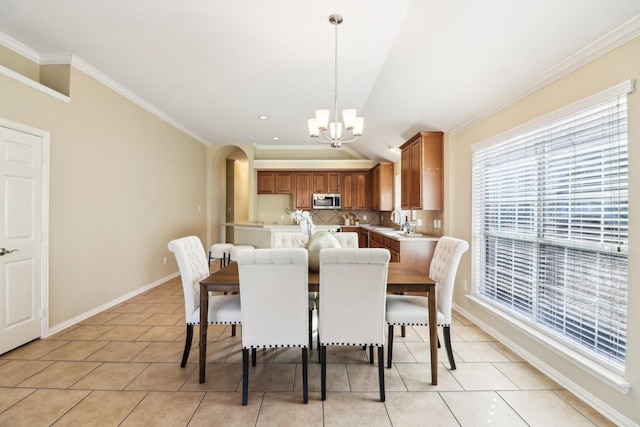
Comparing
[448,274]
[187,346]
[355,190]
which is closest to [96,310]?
[187,346]

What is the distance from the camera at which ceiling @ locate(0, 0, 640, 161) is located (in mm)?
1971

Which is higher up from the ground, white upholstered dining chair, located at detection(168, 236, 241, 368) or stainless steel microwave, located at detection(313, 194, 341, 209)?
stainless steel microwave, located at detection(313, 194, 341, 209)

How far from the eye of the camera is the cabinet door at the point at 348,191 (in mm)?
7125

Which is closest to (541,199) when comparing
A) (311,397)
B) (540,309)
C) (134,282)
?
(540,309)

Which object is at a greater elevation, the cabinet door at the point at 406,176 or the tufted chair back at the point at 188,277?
the cabinet door at the point at 406,176

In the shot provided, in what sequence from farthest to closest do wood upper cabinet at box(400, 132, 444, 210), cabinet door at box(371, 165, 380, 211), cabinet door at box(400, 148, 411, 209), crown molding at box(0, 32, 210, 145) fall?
cabinet door at box(371, 165, 380, 211), cabinet door at box(400, 148, 411, 209), wood upper cabinet at box(400, 132, 444, 210), crown molding at box(0, 32, 210, 145)

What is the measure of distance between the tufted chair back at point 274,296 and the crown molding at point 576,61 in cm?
218

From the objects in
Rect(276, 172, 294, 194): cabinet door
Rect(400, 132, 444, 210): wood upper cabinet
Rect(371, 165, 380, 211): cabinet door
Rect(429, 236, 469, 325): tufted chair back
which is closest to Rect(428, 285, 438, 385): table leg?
Rect(429, 236, 469, 325): tufted chair back

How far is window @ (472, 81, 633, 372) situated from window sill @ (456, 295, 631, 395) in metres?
0.05

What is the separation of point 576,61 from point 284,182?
5716 mm

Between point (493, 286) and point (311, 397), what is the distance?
2.16m

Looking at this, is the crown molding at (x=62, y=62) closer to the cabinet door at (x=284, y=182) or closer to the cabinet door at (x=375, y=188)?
the cabinet door at (x=284, y=182)

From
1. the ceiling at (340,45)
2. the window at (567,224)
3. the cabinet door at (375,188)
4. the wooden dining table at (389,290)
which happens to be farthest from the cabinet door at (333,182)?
the wooden dining table at (389,290)

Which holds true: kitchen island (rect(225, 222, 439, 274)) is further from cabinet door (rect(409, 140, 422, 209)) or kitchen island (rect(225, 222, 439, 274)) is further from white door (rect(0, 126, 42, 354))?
white door (rect(0, 126, 42, 354))
